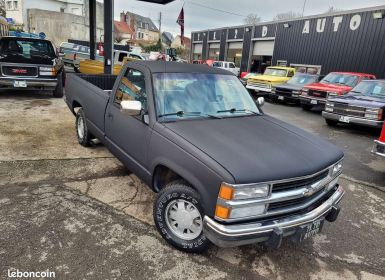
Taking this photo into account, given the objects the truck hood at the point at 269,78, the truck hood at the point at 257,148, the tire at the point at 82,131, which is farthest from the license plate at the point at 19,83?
the truck hood at the point at 269,78

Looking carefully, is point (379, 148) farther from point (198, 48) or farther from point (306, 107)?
point (198, 48)

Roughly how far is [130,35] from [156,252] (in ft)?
231

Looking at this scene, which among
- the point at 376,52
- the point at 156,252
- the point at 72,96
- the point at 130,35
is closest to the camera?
the point at 156,252

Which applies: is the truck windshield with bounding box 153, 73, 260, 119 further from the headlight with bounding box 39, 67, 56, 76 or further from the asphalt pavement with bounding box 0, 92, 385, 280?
the headlight with bounding box 39, 67, 56, 76

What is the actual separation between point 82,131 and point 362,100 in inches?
315

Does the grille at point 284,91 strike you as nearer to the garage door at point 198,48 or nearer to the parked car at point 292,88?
the parked car at point 292,88

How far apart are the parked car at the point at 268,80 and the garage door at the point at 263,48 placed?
811 centimetres

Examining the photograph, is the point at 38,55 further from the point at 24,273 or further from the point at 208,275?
the point at 208,275

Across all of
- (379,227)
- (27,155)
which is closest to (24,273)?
(27,155)

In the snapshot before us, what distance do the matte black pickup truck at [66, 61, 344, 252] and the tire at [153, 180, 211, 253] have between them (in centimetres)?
1

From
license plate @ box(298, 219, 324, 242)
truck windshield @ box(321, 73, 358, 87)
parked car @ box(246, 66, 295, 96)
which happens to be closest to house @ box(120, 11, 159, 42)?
parked car @ box(246, 66, 295, 96)

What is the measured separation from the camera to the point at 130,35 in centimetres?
6744

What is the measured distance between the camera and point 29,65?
30.3ft

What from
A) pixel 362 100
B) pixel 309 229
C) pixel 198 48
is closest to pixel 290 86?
pixel 362 100
